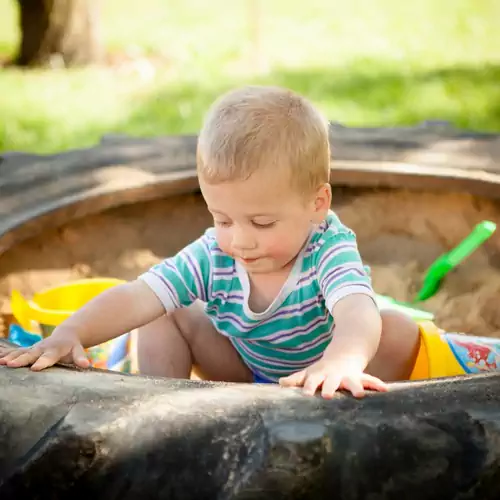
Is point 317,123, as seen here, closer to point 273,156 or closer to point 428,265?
point 273,156

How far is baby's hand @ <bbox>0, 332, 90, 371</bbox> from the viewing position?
1031 mm

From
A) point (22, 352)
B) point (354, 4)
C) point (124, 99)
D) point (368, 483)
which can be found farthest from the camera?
point (354, 4)

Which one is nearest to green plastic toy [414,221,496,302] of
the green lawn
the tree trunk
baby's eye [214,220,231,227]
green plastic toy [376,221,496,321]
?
green plastic toy [376,221,496,321]

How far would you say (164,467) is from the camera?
0.81m

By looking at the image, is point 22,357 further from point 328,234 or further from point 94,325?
point 328,234

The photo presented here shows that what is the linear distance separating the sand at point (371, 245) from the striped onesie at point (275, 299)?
1.67 ft

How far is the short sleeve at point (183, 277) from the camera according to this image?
1341 millimetres

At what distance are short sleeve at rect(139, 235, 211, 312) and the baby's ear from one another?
0.66ft

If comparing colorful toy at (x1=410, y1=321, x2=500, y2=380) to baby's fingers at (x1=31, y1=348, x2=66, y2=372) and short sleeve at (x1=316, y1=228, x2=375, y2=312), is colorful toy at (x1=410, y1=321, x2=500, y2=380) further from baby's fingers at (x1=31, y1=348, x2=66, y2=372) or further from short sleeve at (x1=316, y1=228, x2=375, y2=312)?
baby's fingers at (x1=31, y1=348, x2=66, y2=372)

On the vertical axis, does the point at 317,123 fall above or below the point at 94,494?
above

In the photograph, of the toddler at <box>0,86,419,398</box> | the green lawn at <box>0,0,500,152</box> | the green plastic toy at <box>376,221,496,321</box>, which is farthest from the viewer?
the green lawn at <box>0,0,500,152</box>

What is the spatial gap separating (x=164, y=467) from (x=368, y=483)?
0.19 meters

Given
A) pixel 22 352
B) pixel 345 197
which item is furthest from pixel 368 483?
pixel 345 197

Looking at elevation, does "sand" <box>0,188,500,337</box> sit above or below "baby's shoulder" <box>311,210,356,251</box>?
below
